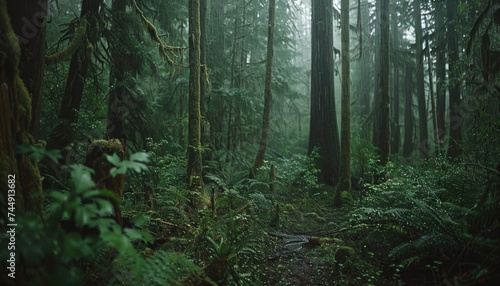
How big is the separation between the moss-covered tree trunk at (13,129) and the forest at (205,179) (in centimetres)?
1

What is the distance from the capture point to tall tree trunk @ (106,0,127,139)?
8.41m

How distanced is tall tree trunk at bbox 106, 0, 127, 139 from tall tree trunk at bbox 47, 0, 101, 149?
818mm

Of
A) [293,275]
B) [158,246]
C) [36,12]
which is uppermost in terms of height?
[36,12]

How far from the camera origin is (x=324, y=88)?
10820mm

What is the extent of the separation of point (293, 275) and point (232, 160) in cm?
762

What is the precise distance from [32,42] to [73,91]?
4192mm

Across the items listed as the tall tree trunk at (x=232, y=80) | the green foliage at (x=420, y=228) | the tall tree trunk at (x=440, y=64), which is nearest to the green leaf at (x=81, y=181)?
the green foliage at (x=420, y=228)

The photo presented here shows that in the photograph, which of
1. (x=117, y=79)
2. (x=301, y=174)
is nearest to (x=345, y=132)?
(x=301, y=174)

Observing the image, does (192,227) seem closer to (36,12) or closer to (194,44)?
(36,12)

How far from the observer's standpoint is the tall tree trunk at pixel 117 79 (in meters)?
8.41

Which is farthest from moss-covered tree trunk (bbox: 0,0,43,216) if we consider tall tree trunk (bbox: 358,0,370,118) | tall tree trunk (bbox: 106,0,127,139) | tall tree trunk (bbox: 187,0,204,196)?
tall tree trunk (bbox: 358,0,370,118)

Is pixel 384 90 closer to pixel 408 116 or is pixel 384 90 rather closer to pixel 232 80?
pixel 232 80

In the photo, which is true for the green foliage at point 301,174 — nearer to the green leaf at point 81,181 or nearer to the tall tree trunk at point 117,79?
the tall tree trunk at point 117,79

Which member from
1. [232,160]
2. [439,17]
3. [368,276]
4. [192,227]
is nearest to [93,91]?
[232,160]
